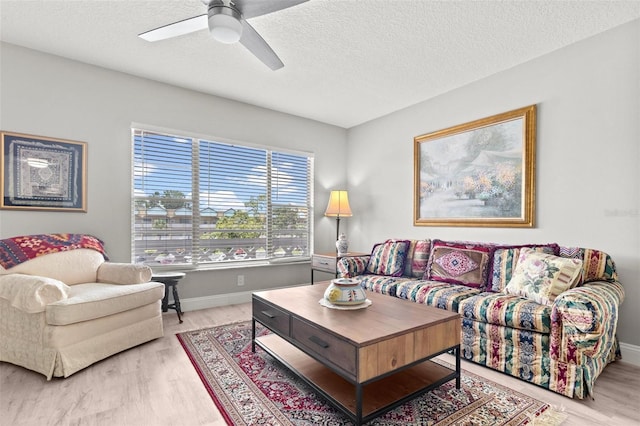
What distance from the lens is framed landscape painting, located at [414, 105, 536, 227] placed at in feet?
9.39

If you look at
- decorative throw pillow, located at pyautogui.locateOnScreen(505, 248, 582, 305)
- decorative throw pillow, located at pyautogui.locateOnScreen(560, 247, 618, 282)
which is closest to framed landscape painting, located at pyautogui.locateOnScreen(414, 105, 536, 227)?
decorative throw pillow, located at pyautogui.locateOnScreen(560, 247, 618, 282)

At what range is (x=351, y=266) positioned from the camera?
11.2ft

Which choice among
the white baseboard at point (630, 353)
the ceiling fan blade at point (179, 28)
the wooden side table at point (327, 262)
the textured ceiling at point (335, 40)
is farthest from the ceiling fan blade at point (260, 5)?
the white baseboard at point (630, 353)

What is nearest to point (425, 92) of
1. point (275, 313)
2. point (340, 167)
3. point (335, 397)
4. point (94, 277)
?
point (340, 167)

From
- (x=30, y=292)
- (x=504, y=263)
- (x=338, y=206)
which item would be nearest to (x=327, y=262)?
(x=338, y=206)

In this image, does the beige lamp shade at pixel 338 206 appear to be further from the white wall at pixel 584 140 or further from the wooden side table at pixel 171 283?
the wooden side table at pixel 171 283

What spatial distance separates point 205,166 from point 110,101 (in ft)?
3.58

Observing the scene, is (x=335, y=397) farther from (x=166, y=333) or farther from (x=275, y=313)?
(x=166, y=333)

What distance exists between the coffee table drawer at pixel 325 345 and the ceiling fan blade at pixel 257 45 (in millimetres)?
1788

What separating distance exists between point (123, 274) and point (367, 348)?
2256mm

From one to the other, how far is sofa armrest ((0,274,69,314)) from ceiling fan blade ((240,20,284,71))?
203cm

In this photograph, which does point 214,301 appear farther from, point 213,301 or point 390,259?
point 390,259

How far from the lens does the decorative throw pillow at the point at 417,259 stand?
322cm

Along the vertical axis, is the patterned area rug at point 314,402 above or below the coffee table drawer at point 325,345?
below
